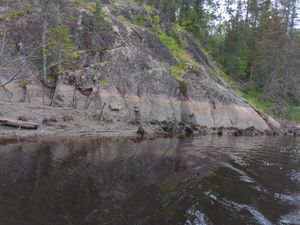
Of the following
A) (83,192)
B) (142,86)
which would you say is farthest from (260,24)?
(83,192)

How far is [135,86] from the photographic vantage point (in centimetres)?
3322

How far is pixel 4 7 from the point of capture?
112ft

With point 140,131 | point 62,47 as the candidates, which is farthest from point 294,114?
point 62,47

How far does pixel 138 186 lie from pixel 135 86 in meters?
20.4

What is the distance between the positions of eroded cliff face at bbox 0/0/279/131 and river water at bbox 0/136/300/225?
8.16 meters

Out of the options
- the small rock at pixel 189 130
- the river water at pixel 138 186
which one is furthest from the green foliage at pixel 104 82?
the river water at pixel 138 186

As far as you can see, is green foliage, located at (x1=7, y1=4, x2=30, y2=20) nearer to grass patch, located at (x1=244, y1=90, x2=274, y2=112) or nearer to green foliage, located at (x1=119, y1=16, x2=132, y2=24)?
green foliage, located at (x1=119, y1=16, x2=132, y2=24)

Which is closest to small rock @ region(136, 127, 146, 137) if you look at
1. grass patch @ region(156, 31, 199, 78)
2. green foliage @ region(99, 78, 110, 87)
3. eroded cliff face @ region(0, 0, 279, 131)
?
eroded cliff face @ region(0, 0, 279, 131)

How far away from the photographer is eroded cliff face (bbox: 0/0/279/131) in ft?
98.3

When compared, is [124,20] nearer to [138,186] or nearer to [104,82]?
[104,82]

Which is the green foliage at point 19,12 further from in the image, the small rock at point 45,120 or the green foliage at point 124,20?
the small rock at point 45,120

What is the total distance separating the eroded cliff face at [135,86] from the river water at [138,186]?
8156mm

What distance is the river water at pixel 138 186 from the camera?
1019cm

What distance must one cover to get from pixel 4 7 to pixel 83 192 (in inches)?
1082
